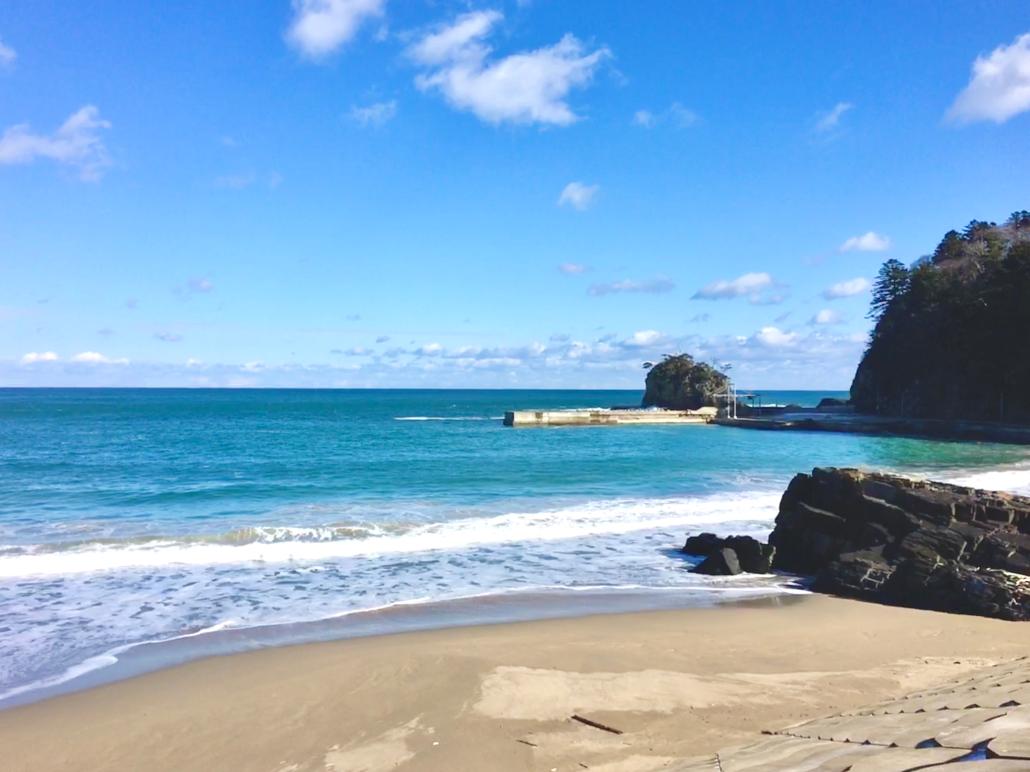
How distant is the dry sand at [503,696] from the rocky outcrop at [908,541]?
97 centimetres

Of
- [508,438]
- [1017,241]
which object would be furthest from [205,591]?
[1017,241]

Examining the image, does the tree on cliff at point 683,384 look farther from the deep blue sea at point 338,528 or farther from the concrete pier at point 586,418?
the deep blue sea at point 338,528

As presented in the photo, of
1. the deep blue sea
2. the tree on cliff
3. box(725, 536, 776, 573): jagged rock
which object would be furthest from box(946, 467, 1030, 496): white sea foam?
the tree on cliff

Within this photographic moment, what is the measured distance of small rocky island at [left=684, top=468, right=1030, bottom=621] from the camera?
503 inches

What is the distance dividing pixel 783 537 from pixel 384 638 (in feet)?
32.5

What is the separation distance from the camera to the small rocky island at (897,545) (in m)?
12.8

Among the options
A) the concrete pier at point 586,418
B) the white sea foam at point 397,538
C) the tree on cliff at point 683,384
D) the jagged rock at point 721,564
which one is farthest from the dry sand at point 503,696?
the tree on cliff at point 683,384

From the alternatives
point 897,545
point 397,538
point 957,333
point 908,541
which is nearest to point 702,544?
point 897,545

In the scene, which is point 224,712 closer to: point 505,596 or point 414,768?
point 414,768

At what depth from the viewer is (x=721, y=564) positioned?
15352mm

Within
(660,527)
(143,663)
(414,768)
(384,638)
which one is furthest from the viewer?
(660,527)

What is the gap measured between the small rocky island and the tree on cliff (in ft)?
238

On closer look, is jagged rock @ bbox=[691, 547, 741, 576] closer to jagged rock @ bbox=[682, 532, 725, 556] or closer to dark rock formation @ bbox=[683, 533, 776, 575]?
dark rock formation @ bbox=[683, 533, 776, 575]

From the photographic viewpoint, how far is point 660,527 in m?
20.7
